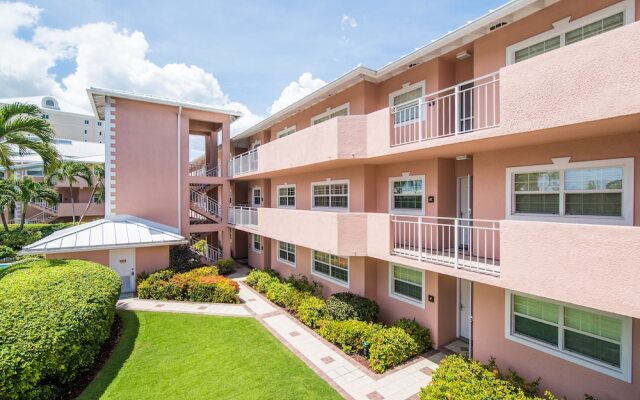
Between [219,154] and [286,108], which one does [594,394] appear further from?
[219,154]

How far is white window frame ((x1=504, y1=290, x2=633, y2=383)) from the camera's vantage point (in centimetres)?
630

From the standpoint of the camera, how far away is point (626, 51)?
16.7ft

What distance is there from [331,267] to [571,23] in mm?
11782

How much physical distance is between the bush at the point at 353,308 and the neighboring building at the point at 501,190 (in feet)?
1.91

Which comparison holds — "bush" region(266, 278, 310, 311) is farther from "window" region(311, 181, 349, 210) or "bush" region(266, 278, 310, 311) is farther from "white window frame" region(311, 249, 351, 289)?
"window" region(311, 181, 349, 210)

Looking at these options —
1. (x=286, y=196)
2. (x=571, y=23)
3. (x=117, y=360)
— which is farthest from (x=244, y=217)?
(x=571, y=23)

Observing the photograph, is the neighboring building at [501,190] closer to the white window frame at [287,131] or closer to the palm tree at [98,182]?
the white window frame at [287,131]

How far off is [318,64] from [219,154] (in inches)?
549

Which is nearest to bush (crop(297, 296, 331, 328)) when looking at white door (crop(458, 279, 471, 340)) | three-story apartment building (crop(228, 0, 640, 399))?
three-story apartment building (crop(228, 0, 640, 399))

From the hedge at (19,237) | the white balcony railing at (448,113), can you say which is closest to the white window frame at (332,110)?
the white balcony railing at (448,113)

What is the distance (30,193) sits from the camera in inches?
1088

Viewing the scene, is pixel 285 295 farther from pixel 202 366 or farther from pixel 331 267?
pixel 202 366

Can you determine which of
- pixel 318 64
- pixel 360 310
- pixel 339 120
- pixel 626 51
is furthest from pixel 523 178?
pixel 318 64

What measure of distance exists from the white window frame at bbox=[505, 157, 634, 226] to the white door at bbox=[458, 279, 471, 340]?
3.64 meters
